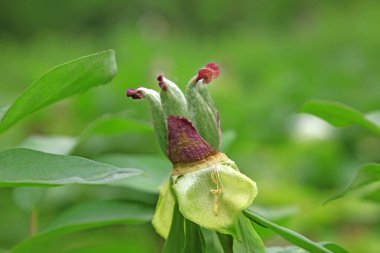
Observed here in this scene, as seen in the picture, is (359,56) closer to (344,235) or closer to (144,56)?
(144,56)

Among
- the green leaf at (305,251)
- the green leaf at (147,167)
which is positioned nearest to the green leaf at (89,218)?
the green leaf at (147,167)

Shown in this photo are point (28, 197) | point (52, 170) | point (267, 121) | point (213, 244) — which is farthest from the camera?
point (267, 121)

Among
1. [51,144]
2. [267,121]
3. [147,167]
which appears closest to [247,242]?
[147,167]

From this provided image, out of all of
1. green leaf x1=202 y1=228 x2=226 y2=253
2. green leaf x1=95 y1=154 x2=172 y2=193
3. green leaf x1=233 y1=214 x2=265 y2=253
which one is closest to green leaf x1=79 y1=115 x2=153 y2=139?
green leaf x1=95 y1=154 x2=172 y2=193

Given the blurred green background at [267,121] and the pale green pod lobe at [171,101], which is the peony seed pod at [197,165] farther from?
the blurred green background at [267,121]

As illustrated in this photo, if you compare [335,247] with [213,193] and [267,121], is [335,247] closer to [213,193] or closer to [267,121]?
[213,193]

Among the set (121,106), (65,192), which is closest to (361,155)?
(121,106)

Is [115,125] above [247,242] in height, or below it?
above
